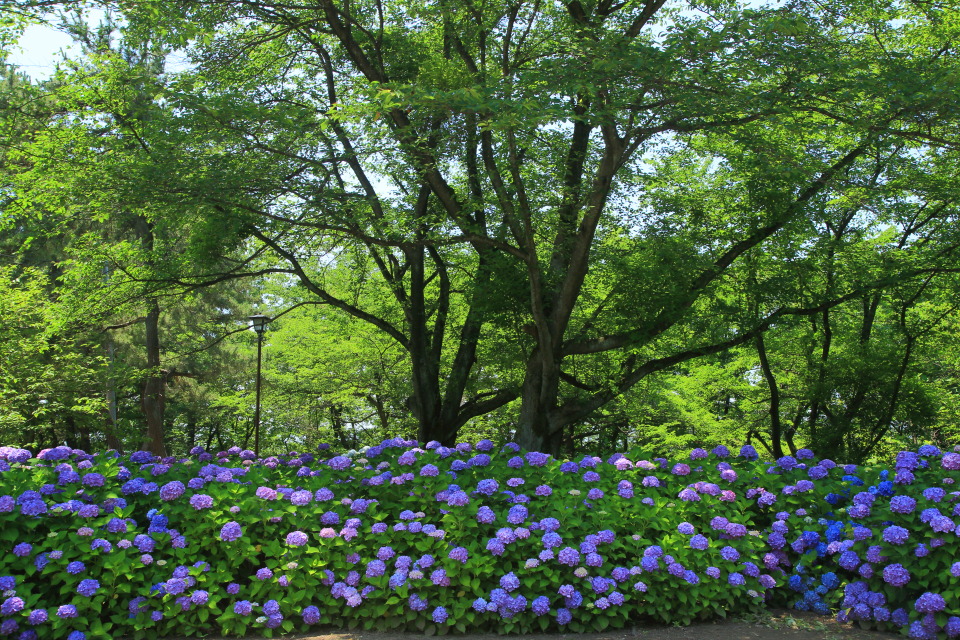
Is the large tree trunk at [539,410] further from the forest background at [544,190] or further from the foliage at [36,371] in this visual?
the foliage at [36,371]

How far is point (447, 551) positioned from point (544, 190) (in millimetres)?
6581

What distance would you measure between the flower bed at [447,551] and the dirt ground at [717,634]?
7 cm

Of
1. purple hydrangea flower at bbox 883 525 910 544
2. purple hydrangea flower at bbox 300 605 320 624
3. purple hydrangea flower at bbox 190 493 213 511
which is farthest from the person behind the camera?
purple hydrangea flower at bbox 190 493 213 511

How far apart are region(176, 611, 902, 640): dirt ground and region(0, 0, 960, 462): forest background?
3.94 meters

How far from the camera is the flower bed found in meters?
4.08

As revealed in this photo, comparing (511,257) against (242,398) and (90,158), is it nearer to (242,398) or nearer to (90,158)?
(90,158)

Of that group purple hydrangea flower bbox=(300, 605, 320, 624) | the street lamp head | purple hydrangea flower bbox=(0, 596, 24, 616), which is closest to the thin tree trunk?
the street lamp head

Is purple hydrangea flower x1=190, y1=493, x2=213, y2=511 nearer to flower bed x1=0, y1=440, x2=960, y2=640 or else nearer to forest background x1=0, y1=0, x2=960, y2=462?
flower bed x1=0, y1=440, x2=960, y2=640

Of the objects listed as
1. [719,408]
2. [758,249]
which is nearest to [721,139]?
[758,249]

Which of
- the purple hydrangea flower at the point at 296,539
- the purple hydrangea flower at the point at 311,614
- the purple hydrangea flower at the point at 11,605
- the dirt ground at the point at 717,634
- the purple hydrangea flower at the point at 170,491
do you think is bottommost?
the dirt ground at the point at 717,634

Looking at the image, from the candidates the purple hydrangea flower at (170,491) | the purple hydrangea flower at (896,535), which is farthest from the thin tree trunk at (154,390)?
the purple hydrangea flower at (896,535)

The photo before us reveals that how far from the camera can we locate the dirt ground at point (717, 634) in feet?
13.4

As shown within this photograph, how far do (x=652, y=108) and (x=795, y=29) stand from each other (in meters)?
1.47

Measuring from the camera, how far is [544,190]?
1005cm
